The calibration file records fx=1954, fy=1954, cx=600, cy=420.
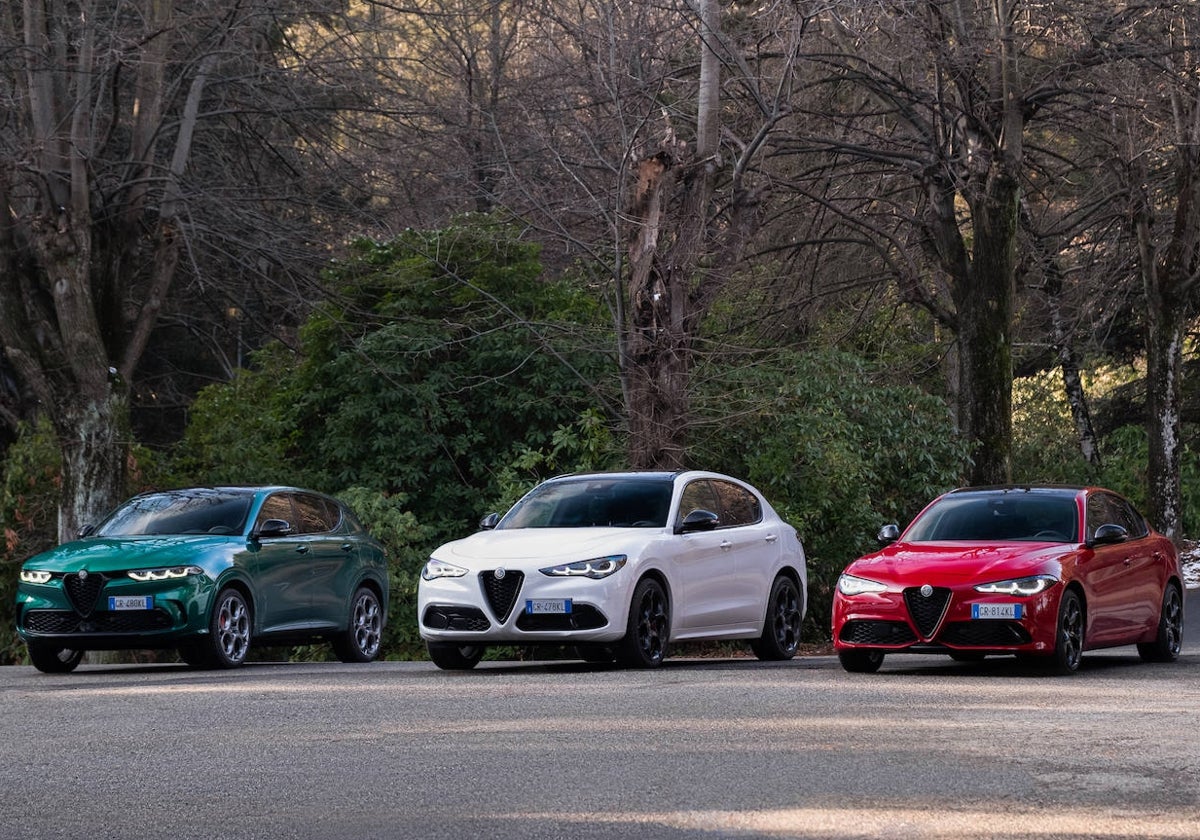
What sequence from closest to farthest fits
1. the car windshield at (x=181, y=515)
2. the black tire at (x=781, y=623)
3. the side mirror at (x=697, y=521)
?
the side mirror at (x=697, y=521) < the black tire at (x=781, y=623) < the car windshield at (x=181, y=515)

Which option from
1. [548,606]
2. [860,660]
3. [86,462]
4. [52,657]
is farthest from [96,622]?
[86,462]

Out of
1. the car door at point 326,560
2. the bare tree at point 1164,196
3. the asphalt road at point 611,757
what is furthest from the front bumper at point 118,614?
the bare tree at point 1164,196

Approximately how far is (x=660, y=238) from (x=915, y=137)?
231 inches

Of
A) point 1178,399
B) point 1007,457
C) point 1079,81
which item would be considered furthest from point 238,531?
point 1178,399

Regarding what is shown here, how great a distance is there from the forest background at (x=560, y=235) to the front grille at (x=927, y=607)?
25.6 feet

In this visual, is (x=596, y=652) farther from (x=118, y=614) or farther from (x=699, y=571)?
(x=118, y=614)

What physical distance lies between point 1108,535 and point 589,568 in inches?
159

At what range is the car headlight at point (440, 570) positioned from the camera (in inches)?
595

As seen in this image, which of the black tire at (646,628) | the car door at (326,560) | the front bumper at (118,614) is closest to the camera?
the black tire at (646,628)

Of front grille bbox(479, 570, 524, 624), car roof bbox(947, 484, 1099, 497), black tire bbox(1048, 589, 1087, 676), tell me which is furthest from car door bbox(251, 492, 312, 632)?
black tire bbox(1048, 589, 1087, 676)

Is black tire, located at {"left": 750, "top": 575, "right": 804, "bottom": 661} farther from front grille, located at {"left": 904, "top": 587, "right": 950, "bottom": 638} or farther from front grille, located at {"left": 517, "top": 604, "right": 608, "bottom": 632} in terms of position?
front grille, located at {"left": 904, "top": 587, "right": 950, "bottom": 638}

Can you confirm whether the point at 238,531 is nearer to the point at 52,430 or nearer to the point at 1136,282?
the point at 52,430

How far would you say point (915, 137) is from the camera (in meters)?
26.4

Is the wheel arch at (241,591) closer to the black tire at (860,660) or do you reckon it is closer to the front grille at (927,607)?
the black tire at (860,660)
